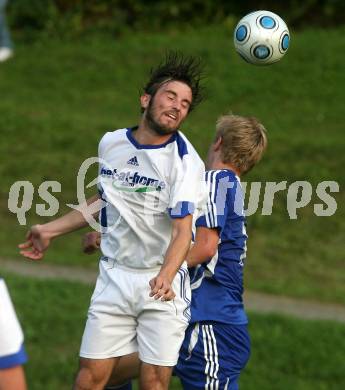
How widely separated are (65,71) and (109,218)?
41.1 ft

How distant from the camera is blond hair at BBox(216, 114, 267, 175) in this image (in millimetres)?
6398

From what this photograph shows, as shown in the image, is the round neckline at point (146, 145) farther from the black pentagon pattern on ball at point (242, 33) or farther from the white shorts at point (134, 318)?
the black pentagon pattern on ball at point (242, 33)

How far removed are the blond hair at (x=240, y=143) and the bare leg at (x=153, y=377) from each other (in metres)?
1.22

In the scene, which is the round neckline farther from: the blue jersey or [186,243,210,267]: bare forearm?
[186,243,210,267]: bare forearm

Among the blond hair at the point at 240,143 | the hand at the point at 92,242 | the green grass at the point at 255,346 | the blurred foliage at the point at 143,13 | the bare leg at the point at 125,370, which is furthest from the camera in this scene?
the blurred foliage at the point at 143,13

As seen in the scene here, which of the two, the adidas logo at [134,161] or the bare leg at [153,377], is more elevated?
the adidas logo at [134,161]

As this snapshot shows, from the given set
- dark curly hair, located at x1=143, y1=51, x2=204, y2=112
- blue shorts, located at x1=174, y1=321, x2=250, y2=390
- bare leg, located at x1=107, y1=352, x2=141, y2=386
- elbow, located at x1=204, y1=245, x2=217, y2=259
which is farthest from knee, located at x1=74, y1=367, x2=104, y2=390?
dark curly hair, located at x1=143, y1=51, x2=204, y2=112

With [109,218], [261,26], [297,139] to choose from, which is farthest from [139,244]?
[297,139]

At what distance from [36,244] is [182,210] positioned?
1.01 m

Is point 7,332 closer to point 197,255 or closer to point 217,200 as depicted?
point 197,255

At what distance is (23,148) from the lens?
15492 millimetres

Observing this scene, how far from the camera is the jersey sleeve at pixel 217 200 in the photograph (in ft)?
20.3

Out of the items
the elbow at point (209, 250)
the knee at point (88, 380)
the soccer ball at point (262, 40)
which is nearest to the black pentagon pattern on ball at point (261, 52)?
the soccer ball at point (262, 40)

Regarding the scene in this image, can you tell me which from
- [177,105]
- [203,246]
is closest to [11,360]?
[203,246]
